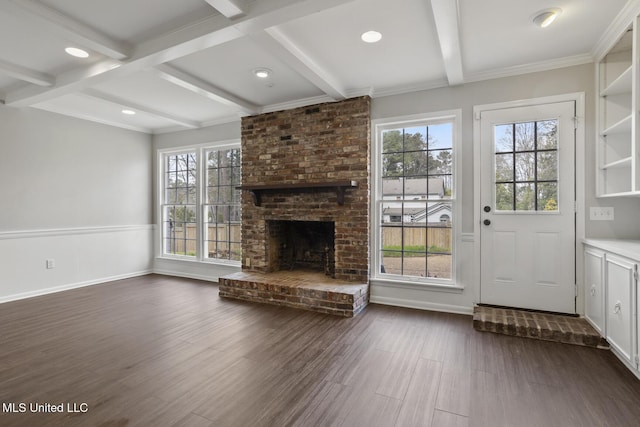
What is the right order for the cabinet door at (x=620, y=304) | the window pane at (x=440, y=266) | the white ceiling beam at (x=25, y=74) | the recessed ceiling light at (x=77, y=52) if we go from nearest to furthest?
the cabinet door at (x=620, y=304) < the recessed ceiling light at (x=77, y=52) < the white ceiling beam at (x=25, y=74) < the window pane at (x=440, y=266)

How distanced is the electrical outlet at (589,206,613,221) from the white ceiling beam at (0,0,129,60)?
4.57 meters

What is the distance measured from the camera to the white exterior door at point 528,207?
10.3 ft

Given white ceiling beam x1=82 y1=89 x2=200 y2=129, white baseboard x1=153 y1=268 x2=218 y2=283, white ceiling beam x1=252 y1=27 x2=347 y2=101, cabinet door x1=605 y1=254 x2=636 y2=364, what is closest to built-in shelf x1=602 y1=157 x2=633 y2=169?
cabinet door x1=605 y1=254 x2=636 y2=364

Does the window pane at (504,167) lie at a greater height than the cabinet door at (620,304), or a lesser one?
greater

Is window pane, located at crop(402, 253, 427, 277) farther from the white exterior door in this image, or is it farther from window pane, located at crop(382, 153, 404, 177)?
window pane, located at crop(382, 153, 404, 177)

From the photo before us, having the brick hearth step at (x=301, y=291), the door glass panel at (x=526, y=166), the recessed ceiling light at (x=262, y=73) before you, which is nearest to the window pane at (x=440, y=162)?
the door glass panel at (x=526, y=166)

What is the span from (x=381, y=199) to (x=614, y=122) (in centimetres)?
231

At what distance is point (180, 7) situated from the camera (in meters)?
2.31

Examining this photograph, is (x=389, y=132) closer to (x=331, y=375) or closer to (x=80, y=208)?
(x=331, y=375)

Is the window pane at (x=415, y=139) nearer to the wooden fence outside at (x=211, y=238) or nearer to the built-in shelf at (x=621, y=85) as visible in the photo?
the built-in shelf at (x=621, y=85)

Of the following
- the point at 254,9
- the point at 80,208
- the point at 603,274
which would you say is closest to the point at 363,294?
the point at 603,274

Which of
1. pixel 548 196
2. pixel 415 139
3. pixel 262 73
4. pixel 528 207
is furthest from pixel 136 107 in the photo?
pixel 548 196

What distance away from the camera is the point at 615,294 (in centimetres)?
245

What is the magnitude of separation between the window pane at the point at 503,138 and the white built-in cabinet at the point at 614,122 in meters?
0.71
